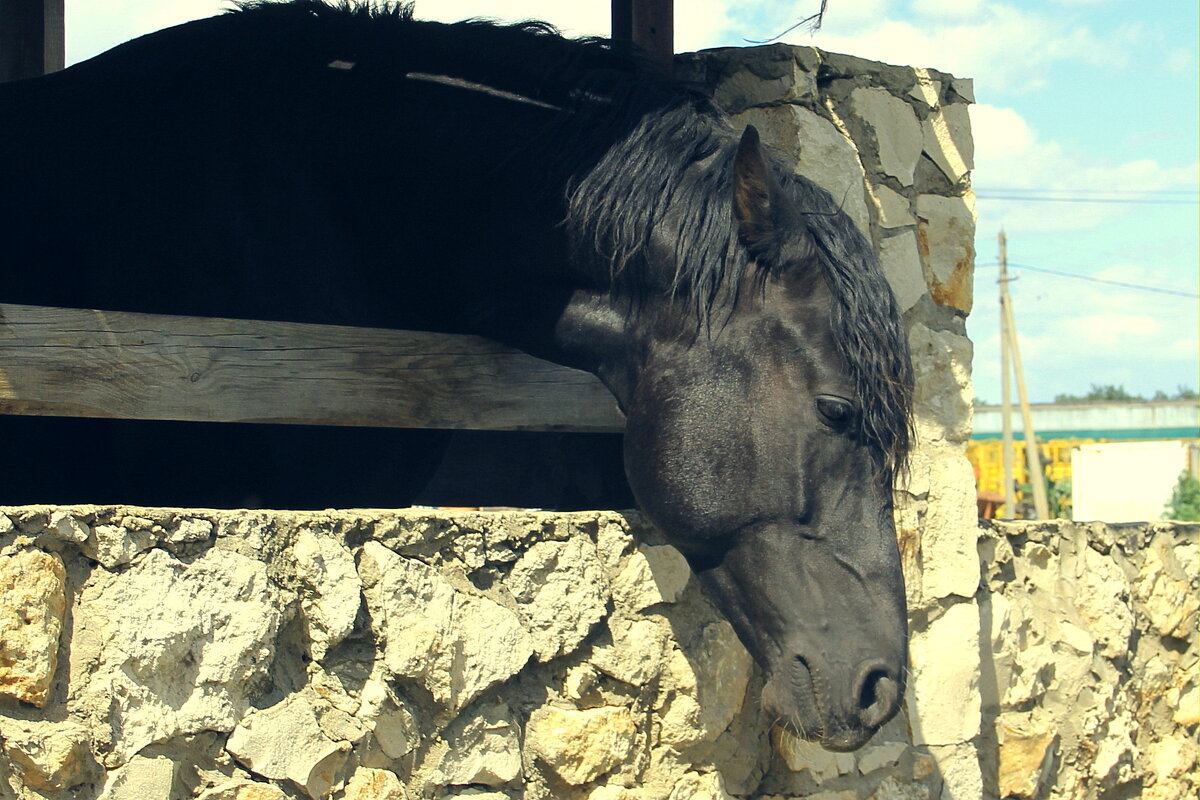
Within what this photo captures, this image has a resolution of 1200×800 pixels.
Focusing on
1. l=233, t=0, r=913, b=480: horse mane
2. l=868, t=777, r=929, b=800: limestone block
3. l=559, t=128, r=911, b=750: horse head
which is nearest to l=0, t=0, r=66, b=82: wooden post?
l=233, t=0, r=913, b=480: horse mane

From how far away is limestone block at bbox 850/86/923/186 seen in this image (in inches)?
133

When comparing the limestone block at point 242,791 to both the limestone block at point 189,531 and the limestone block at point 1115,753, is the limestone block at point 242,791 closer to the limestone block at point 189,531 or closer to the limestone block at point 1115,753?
the limestone block at point 189,531

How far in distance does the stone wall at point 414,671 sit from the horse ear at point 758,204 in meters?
0.70

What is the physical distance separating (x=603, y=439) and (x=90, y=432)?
1329 mm

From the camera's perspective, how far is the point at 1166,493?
22.2 metres

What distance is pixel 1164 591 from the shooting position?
13.8 feet

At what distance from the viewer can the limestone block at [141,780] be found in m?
1.91

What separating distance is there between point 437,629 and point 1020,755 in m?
2.09

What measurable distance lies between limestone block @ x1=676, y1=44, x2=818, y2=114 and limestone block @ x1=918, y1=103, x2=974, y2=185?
1.84 feet

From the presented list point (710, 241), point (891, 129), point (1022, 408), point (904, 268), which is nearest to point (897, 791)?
point (904, 268)

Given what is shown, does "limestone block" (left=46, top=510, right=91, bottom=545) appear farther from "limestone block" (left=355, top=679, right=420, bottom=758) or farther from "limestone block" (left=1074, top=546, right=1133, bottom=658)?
"limestone block" (left=1074, top=546, right=1133, bottom=658)

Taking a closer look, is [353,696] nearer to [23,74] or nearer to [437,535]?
[437,535]

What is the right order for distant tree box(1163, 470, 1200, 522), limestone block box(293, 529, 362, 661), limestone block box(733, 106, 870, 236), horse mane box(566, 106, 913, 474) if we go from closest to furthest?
limestone block box(293, 529, 362, 661)
horse mane box(566, 106, 913, 474)
limestone block box(733, 106, 870, 236)
distant tree box(1163, 470, 1200, 522)

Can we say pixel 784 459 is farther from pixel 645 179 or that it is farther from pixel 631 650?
pixel 645 179
